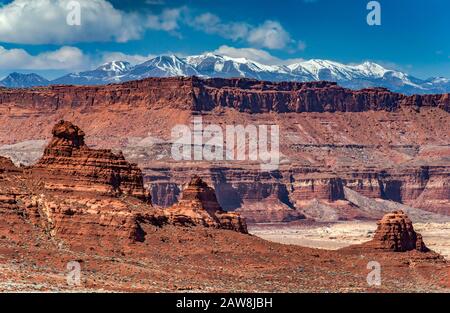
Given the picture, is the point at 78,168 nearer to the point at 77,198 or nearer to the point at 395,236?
the point at 77,198

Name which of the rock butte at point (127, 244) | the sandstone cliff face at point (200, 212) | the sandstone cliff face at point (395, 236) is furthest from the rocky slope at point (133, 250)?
the sandstone cliff face at point (395, 236)

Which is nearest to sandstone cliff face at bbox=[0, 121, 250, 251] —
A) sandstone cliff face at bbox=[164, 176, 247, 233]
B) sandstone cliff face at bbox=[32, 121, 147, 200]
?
sandstone cliff face at bbox=[32, 121, 147, 200]

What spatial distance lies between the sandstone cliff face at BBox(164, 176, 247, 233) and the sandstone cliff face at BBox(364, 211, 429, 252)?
11073 mm

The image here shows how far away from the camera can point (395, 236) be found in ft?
349

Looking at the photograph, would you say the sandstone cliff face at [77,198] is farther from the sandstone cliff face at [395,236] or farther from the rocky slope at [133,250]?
the sandstone cliff face at [395,236]

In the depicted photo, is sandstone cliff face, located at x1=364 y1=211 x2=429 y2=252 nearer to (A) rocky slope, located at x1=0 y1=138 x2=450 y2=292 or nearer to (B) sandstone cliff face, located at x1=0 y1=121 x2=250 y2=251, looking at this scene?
(A) rocky slope, located at x1=0 y1=138 x2=450 y2=292

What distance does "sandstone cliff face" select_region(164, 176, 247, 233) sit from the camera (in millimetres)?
101562

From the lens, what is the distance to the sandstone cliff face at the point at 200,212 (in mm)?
101562

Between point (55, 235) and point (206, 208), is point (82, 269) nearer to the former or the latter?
point (55, 235)

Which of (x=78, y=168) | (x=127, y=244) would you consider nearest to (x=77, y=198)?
(x=78, y=168)

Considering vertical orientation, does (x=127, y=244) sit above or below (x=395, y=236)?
above

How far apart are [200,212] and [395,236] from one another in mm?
15406

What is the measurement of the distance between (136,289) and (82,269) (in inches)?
313
